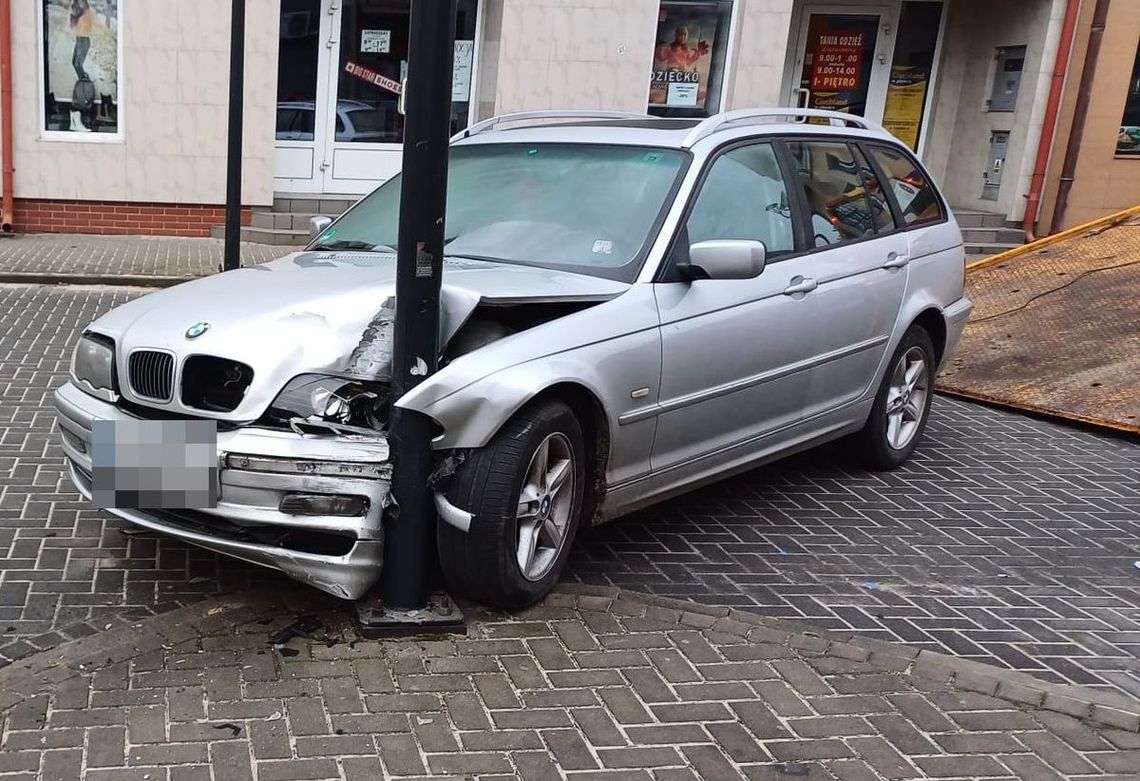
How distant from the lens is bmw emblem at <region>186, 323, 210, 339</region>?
3.61 metres

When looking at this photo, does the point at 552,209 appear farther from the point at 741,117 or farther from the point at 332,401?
the point at 332,401

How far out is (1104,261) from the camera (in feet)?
30.8

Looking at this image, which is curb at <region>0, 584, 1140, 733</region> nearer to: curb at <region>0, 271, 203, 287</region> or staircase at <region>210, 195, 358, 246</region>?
curb at <region>0, 271, 203, 287</region>

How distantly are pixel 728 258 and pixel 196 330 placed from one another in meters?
1.95

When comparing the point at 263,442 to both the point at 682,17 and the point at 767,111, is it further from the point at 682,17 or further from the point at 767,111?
the point at 682,17

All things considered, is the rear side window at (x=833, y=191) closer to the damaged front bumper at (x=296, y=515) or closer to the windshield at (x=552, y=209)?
the windshield at (x=552, y=209)

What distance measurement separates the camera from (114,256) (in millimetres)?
11203

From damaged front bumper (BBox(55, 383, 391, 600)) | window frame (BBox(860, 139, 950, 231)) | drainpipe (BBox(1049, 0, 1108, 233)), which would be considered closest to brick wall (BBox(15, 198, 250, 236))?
window frame (BBox(860, 139, 950, 231))

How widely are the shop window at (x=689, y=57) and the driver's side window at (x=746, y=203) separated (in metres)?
8.86

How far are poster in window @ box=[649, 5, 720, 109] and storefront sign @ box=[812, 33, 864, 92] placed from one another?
1.98 metres

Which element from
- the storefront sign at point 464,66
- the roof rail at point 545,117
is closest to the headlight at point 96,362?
the roof rail at point 545,117

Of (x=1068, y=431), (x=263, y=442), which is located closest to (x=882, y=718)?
(x=263, y=442)

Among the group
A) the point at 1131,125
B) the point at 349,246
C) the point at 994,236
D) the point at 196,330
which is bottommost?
the point at 994,236

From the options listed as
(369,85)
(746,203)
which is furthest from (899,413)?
(369,85)
